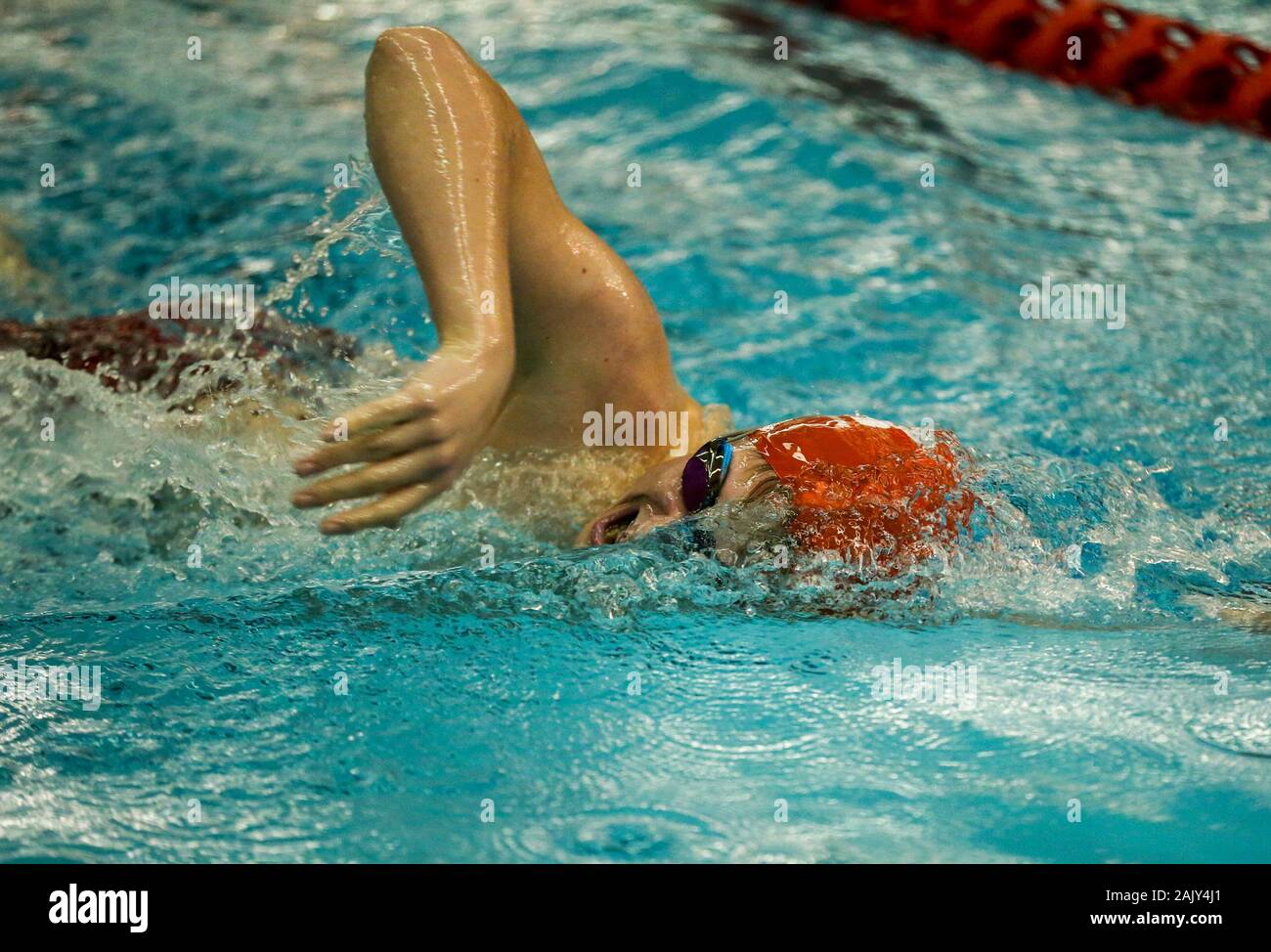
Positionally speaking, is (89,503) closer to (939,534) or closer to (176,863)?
(176,863)

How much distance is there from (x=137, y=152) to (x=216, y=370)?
2.06 m

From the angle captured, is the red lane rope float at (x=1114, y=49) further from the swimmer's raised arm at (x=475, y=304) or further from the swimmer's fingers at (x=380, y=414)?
the swimmer's fingers at (x=380, y=414)

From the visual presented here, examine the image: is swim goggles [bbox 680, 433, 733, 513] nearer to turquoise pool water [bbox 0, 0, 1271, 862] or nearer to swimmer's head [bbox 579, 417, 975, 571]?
swimmer's head [bbox 579, 417, 975, 571]

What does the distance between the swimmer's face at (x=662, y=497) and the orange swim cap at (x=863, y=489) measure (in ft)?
0.09

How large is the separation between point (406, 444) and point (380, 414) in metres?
0.05

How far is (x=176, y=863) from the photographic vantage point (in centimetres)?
150

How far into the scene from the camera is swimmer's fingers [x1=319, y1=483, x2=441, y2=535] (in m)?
1.55

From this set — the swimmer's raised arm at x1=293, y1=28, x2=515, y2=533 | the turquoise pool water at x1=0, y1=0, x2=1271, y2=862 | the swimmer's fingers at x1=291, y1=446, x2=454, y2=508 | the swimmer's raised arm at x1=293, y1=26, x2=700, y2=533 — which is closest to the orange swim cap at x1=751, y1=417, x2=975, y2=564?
the turquoise pool water at x1=0, y1=0, x2=1271, y2=862

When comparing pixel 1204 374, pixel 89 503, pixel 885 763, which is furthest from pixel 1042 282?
pixel 89 503

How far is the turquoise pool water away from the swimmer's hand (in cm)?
37

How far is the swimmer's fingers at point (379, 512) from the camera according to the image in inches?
61.1

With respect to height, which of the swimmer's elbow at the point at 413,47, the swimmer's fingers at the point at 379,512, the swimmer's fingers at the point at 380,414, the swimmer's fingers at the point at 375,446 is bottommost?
the swimmer's fingers at the point at 379,512

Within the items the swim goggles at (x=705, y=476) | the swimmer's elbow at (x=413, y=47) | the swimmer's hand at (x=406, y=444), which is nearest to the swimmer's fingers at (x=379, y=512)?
the swimmer's hand at (x=406, y=444)

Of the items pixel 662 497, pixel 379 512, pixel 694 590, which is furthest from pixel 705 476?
pixel 379 512
